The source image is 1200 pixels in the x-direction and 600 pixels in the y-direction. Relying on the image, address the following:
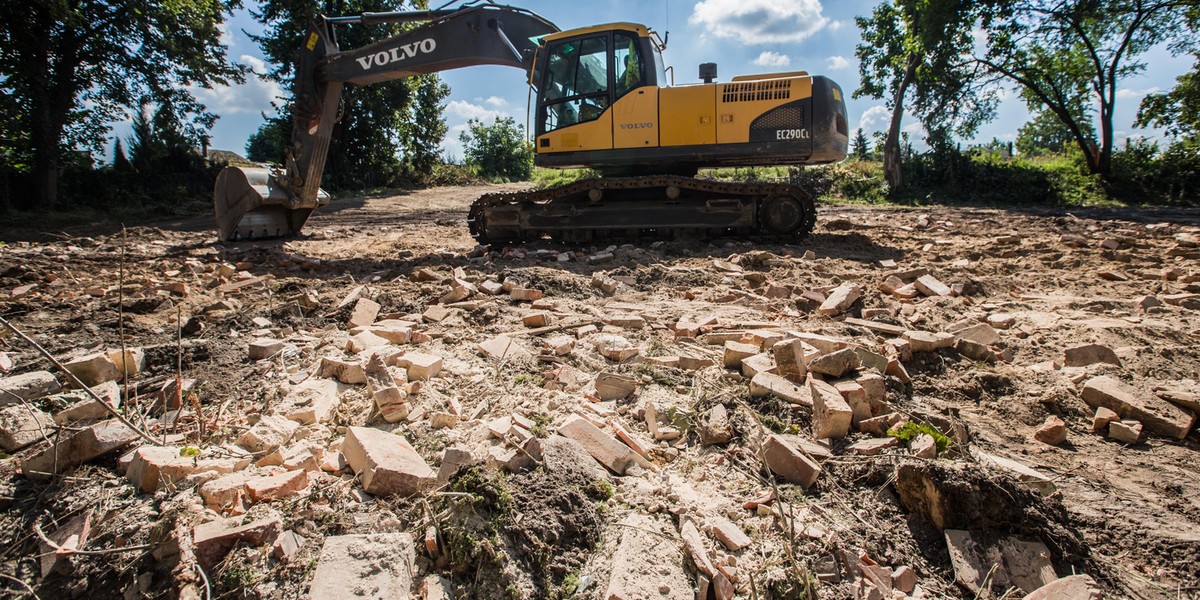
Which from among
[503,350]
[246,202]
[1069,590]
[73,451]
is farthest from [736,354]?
[246,202]

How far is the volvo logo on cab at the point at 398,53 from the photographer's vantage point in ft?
26.4

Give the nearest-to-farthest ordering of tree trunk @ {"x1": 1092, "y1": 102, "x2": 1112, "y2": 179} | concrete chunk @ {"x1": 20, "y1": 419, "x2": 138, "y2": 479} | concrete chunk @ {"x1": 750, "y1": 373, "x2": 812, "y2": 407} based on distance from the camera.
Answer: concrete chunk @ {"x1": 20, "y1": 419, "x2": 138, "y2": 479}
concrete chunk @ {"x1": 750, "y1": 373, "x2": 812, "y2": 407}
tree trunk @ {"x1": 1092, "y1": 102, "x2": 1112, "y2": 179}

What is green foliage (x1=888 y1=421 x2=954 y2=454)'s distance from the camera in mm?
2811

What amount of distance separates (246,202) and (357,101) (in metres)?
16.6

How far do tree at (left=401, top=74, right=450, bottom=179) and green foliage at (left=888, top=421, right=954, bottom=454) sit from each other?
87.7 feet

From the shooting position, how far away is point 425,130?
28.4m

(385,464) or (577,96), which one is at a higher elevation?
(577,96)

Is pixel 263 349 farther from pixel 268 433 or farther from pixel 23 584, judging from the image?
pixel 23 584

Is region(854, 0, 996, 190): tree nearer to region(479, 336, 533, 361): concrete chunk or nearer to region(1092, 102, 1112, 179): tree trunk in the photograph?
region(1092, 102, 1112, 179): tree trunk

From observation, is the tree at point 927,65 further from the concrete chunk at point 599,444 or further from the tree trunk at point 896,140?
the concrete chunk at point 599,444

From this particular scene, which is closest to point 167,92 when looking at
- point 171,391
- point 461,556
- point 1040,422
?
point 171,391

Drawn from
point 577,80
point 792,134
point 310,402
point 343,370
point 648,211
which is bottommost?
point 310,402

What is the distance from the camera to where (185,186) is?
17266mm

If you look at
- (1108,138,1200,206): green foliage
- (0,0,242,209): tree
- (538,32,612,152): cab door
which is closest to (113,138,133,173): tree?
(0,0,242,209): tree
